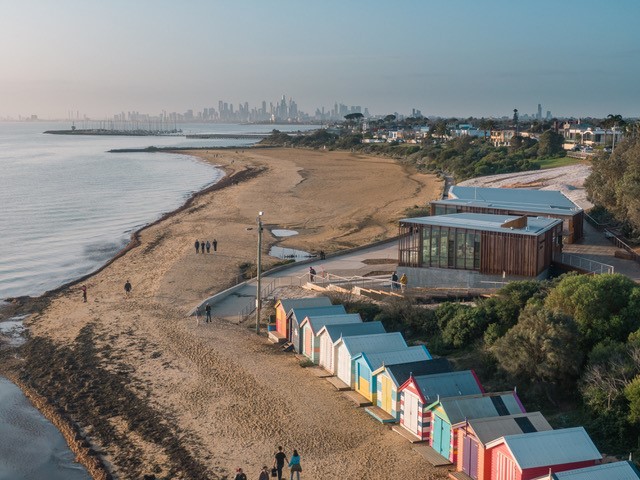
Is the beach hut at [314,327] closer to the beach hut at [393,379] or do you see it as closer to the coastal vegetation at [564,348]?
the coastal vegetation at [564,348]

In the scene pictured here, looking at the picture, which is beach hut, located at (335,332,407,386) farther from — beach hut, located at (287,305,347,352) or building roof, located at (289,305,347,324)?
building roof, located at (289,305,347,324)

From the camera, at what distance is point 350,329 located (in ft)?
68.8

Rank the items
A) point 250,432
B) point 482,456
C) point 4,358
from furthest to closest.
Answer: point 4,358 < point 250,432 < point 482,456

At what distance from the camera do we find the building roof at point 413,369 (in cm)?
1708

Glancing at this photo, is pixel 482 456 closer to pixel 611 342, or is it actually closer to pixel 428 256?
pixel 611 342

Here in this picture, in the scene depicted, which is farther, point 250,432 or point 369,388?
point 369,388

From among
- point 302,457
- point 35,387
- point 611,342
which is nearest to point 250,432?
→ point 302,457

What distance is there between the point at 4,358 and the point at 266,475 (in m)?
13.0

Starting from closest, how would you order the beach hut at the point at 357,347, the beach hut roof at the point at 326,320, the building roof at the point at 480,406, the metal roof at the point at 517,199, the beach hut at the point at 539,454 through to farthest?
the beach hut at the point at 539,454, the building roof at the point at 480,406, the beach hut at the point at 357,347, the beach hut roof at the point at 326,320, the metal roof at the point at 517,199

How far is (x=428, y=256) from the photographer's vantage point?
27484mm

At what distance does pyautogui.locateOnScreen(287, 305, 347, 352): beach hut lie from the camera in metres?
22.7

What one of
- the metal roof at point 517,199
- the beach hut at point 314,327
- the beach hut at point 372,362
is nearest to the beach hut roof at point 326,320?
the beach hut at point 314,327

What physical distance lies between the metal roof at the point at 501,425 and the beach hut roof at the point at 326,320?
774 centimetres

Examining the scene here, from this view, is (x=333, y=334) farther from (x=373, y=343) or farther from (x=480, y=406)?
(x=480, y=406)
